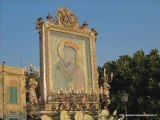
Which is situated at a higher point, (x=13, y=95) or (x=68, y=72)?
(x=68, y=72)

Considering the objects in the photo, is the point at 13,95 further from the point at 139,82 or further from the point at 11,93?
the point at 139,82

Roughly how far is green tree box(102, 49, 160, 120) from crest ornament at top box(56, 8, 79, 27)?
33.6 ft

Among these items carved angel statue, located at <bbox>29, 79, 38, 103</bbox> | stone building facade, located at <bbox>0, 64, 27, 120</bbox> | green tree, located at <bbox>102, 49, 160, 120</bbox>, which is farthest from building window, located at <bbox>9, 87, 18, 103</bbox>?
carved angel statue, located at <bbox>29, 79, 38, 103</bbox>

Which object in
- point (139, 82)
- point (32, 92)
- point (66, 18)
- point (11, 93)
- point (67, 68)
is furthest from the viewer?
point (11, 93)

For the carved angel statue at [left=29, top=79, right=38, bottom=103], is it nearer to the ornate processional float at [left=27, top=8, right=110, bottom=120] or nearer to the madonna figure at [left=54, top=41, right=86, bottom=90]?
the ornate processional float at [left=27, top=8, right=110, bottom=120]

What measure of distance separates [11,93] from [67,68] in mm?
18202

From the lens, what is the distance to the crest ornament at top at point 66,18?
1416cm

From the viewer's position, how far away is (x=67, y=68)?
551 inches

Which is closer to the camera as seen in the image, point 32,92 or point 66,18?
point 32,92

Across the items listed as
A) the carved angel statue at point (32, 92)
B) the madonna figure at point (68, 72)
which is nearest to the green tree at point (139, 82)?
the madonna figure at point (68, 72)

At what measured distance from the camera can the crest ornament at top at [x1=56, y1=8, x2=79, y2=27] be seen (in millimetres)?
14156

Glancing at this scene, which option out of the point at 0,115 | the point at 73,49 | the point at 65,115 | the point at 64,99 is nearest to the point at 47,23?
the point at 73,49

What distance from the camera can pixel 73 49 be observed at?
14555 mm

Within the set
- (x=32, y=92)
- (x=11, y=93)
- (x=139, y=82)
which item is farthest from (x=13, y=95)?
(x=32, y=92)
